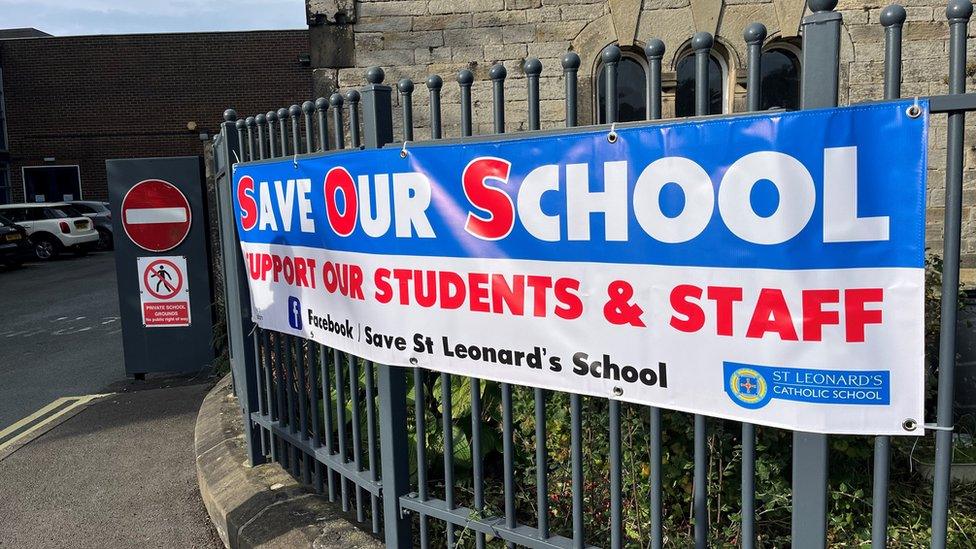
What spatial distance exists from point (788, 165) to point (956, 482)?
2.51m

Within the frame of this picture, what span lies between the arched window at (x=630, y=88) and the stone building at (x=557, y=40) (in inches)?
9.2

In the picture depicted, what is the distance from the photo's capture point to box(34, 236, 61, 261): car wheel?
20141 mm

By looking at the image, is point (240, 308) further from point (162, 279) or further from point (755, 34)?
point (162, 279)

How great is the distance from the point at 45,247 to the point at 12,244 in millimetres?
2534

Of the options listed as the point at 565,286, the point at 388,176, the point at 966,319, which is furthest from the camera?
the point at 966,319

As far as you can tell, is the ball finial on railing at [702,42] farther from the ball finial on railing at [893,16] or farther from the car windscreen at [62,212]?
the car windscreen at [62,212]

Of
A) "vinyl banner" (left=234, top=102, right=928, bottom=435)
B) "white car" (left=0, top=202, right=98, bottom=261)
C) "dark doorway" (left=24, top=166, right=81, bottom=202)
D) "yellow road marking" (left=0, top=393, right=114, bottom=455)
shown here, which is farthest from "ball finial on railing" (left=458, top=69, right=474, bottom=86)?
"dark doorway" (left=24, top=166, right=81, bottom=202)

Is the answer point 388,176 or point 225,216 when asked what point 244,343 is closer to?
point 225,216

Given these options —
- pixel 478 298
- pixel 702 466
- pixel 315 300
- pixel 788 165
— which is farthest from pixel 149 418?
pixel 788 165

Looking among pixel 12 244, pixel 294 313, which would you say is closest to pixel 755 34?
pixel 294 313

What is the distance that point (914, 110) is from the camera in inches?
65.2

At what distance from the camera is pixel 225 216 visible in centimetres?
409

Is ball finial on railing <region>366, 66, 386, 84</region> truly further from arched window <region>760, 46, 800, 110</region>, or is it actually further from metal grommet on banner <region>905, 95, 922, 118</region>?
arched window <region>760, 46, 800, 110</region>

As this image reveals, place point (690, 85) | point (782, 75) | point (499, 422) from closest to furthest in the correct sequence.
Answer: point (499, 422) → point (782, 75) → point (690, 85)
